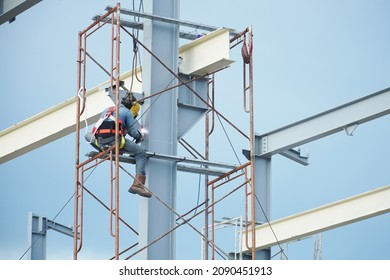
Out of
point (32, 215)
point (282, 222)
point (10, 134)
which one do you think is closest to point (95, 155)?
point (10, 134)

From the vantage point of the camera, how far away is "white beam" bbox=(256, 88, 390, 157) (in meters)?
27.0

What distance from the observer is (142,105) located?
21.9 meters

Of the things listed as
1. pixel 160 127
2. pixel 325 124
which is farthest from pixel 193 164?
pixel 325 124

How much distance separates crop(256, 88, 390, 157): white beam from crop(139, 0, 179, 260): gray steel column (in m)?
6.17

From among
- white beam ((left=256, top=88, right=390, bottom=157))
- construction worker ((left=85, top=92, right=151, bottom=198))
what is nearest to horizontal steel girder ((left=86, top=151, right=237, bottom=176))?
construction worker ((left=85, top=92, right=151, bottom=198))

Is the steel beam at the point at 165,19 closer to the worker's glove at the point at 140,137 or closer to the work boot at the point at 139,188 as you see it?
the worker's glove at the point at 140,137

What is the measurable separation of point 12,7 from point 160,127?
3227mm

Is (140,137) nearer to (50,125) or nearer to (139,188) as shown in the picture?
(139,188)

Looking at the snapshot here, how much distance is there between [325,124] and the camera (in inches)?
1086

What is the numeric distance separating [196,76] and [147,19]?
1.36 m

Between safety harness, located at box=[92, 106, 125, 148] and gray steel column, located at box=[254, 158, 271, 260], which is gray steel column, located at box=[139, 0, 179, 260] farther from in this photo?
gray steel column, located at box=[254, 158, 271, 260]

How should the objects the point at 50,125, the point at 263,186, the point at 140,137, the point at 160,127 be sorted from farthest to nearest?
the point at 263,186 < the point at 50,125 < the point at 160,127 < the point at 140,137

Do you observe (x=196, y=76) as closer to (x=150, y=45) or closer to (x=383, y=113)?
(x=150, y=45)
